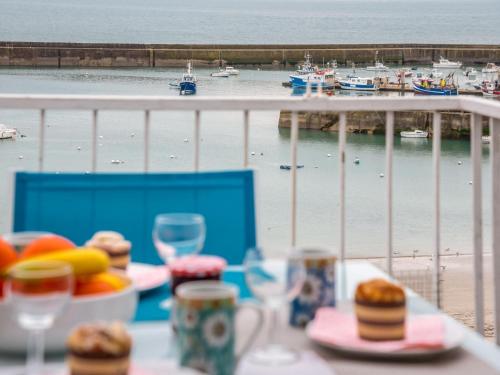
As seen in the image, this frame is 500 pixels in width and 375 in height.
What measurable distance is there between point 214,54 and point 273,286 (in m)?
70.5

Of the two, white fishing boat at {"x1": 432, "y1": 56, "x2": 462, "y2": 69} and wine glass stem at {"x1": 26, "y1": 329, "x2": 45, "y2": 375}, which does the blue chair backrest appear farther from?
white fishing boat at {"x1": 432, "y1": 56, "x2": 462, "y2": 69}

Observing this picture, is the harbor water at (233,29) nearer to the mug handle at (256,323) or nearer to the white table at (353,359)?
the white table at (353,359)

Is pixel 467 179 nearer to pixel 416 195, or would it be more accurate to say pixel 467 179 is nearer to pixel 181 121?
pixel 416 195

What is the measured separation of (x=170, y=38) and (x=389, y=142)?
94539 mm

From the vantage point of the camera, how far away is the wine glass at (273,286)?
3.87ft

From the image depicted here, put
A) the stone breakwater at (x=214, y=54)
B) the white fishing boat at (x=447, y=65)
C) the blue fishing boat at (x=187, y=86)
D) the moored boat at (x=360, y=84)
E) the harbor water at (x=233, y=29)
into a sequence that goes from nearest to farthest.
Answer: the blue fishing boat at (x=187, y=86)
the moored boat at (x=360, y=84)
the stone breakwater at (x=214, y=54)
the white fishing boat at (x=447, y=65)
the harbor water at (x=233, y=29)

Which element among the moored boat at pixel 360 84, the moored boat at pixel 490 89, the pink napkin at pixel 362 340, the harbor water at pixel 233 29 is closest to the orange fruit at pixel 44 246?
the pink napkin at pixel 362 340

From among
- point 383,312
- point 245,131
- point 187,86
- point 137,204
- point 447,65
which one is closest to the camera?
point 383,312

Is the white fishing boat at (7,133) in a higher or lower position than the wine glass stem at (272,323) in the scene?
higher

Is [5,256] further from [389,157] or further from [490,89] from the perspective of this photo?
[490,89]

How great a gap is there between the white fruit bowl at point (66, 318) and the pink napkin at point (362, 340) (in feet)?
0.93

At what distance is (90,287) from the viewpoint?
121cm

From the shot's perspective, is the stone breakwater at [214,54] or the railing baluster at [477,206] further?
the stone breakwater at [214,54]

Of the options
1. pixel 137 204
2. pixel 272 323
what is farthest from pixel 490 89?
pixel 272 323
